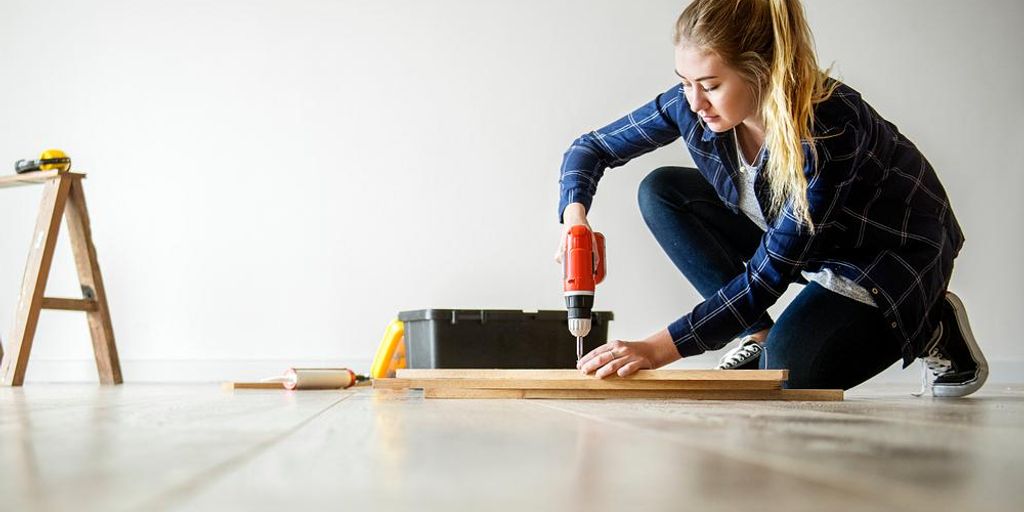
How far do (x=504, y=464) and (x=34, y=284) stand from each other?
3.02m

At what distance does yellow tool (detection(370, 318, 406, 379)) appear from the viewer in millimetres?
2980

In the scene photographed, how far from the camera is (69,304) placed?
127 inches

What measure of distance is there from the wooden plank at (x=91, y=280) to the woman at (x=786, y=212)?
6.70 ft

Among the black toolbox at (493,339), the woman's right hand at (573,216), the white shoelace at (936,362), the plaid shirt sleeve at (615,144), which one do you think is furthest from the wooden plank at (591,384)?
the black toolbox at (493,339)

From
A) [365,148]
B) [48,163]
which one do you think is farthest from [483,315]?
[48,163]

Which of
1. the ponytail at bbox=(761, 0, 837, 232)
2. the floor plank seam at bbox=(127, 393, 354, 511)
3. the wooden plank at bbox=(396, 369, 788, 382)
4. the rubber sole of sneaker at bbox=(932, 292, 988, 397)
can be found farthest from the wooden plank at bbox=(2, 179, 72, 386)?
the rubber sole of sneaker at bbox=(932, 292, 988, 397)

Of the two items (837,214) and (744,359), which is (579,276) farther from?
(744,359)

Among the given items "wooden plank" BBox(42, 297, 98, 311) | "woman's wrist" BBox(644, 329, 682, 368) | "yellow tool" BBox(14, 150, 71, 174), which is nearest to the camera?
"woman's wrist" BBox(644, 329, 682, 368)

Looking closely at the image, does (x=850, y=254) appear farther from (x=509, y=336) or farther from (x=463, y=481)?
(x=463, y=481)

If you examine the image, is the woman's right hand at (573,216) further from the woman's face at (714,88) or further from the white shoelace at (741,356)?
the white shoelace at (741,356)

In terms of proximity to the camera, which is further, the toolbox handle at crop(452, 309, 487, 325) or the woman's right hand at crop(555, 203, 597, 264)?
the toolbox handle at crop(452, 309, 487, 325)

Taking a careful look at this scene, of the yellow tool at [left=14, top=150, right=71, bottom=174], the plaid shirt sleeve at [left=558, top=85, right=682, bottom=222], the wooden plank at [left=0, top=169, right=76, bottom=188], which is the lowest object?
the plaid shirt sleeve at [left=558, top=85, right=682, bottom=222]

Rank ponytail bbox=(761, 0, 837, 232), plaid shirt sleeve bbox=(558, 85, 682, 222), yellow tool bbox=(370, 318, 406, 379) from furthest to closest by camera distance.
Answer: yellow tool bbox=(370, 318, 406, 379) < plaid shirt sleeve bbox=(558, 85, 682, 222) < ponytail bbox=(761, 0, 837, 232)

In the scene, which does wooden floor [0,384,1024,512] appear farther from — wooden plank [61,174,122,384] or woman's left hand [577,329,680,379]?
wooden plank [61,174,122,384]
